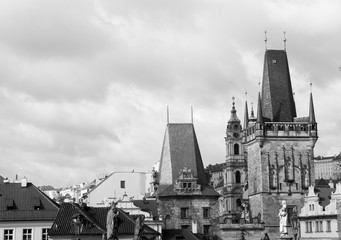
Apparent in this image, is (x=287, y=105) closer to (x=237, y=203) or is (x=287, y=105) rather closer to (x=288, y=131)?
(x=288, y=131)

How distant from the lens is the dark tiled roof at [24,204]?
47.5m

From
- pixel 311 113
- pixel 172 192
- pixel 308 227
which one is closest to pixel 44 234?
pixel 172 192

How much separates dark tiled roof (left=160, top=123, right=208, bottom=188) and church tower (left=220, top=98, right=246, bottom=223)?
187 ft

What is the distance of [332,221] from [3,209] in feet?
110

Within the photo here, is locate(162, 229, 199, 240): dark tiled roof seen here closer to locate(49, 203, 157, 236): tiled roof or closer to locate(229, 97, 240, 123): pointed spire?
locate(49, 203, 157, 236): tiled roof

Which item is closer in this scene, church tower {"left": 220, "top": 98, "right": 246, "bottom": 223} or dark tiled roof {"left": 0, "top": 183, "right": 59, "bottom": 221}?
dark tiled roof {"left": 0, "top": 183, "right": 59, "bottom": 221}

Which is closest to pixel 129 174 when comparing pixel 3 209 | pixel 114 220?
pixel 3 209

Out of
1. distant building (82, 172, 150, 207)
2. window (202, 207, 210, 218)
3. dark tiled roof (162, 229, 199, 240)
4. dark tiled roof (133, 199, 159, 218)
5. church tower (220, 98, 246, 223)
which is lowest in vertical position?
dark tiled roof (162, 229, 199, 240)

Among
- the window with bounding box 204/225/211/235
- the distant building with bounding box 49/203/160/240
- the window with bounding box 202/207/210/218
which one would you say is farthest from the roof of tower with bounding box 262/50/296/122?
the distant building with bounding box 49/203/160/240

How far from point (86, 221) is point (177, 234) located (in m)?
11.8

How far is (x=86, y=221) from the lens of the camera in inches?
1860

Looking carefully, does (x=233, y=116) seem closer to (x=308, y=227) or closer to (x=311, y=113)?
(x=311, y=113)

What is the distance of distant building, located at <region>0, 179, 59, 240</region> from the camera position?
46.9 meters

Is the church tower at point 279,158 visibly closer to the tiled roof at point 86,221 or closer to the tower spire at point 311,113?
the tower spire at point 311,113
